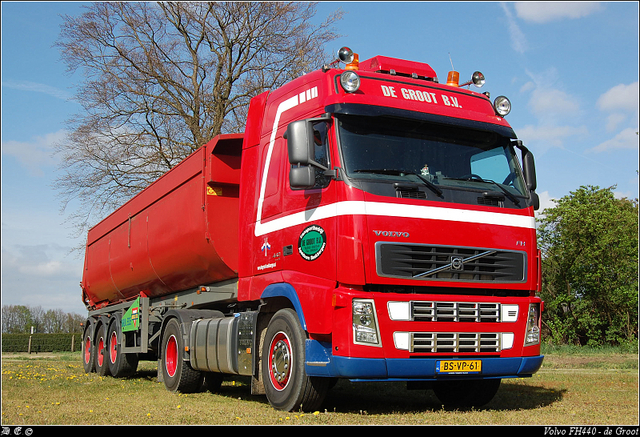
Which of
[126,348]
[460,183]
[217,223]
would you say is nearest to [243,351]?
[217,223]

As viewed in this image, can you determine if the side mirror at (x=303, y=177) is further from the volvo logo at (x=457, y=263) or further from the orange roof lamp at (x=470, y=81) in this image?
the orange roof lamp at (x=470, y=81)

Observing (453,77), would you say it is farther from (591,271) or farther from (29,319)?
(29,319)

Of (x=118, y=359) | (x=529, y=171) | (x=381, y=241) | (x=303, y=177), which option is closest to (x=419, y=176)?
(x=381, y=241)

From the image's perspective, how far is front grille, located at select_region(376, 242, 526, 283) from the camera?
22.2 ft

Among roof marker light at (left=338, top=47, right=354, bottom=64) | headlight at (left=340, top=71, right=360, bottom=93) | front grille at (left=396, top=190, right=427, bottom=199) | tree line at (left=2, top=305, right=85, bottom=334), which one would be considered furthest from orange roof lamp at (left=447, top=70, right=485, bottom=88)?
tree line at (left=2, top=305, right=85, bottom=334)

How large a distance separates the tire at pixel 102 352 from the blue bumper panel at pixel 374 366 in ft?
31.9

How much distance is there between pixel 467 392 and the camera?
8.67 meters

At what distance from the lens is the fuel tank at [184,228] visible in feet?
31.8

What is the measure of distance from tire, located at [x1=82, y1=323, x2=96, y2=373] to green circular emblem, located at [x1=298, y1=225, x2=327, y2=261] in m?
10.9

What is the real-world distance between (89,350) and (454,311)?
12.5 metres

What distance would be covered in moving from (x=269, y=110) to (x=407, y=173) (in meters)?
2.48

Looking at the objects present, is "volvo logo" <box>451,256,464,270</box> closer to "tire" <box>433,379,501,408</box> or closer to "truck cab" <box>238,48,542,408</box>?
"truck cab" <box>238,48,542,408</box>

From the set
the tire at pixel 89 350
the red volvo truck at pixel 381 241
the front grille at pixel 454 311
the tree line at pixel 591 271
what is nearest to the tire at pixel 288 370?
the red volvo truck at pixel 381 241

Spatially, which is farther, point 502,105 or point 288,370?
point 502,105
